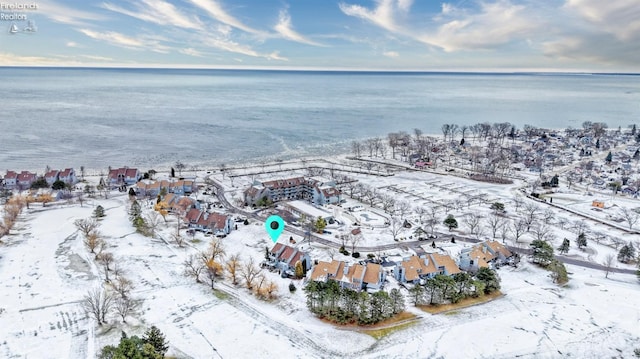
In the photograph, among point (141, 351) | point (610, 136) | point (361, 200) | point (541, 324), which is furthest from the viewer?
point (610, 136)

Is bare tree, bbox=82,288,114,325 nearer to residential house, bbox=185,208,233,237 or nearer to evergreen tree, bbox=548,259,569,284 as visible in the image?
residential house, bbox=185,208,233,237

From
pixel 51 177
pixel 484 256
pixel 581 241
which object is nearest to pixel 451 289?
pixel 484 256

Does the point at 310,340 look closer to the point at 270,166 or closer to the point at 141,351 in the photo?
the point at 141,351

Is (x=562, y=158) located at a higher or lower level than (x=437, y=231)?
higher

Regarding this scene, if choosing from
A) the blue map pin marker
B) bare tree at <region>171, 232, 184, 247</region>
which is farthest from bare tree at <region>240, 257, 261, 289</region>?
bare tree at <region>171, 232, 184, 247</region>

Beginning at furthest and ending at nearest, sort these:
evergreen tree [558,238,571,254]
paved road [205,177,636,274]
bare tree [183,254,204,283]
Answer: evergreen tree [558,238,571,254] → paved road [205,177,636,274] → bare tree [183,254,204,283]

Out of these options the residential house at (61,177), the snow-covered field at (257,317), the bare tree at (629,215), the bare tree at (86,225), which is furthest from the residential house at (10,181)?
the bare tree at (629,215)

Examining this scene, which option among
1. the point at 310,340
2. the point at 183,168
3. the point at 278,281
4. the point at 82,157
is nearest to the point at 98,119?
the point at 82,157
